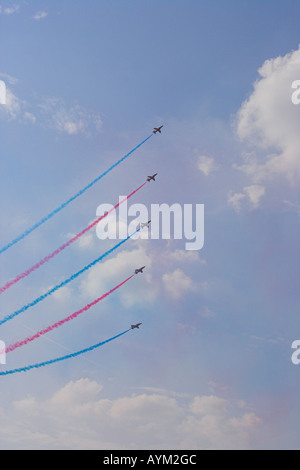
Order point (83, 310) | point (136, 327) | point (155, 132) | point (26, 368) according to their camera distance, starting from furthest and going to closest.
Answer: point (155, 132) < point (136, 327) < point (83, 310) < point (26, 368)

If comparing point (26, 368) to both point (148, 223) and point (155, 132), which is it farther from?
point (155, 132)

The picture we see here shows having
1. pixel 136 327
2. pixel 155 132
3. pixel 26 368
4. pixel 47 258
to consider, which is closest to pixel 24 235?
pixel 47 258

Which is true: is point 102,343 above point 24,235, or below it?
below

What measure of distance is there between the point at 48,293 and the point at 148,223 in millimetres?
41222

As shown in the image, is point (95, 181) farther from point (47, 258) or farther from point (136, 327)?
point (136, 327)

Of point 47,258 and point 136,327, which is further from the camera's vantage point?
point 136,327

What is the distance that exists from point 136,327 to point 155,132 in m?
66.9

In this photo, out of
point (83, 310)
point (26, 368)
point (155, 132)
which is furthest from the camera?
point (155, 132)

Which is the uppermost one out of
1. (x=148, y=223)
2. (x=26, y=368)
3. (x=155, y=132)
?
(x=155, y=132)

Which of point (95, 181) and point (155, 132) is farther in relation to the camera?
point (155, 132)

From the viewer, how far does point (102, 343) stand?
470 ft

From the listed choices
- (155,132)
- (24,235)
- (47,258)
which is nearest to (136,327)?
(47,258)

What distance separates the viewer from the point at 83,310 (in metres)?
138

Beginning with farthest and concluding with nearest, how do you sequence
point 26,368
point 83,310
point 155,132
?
point 155,132
point 83,310
point 26,368
